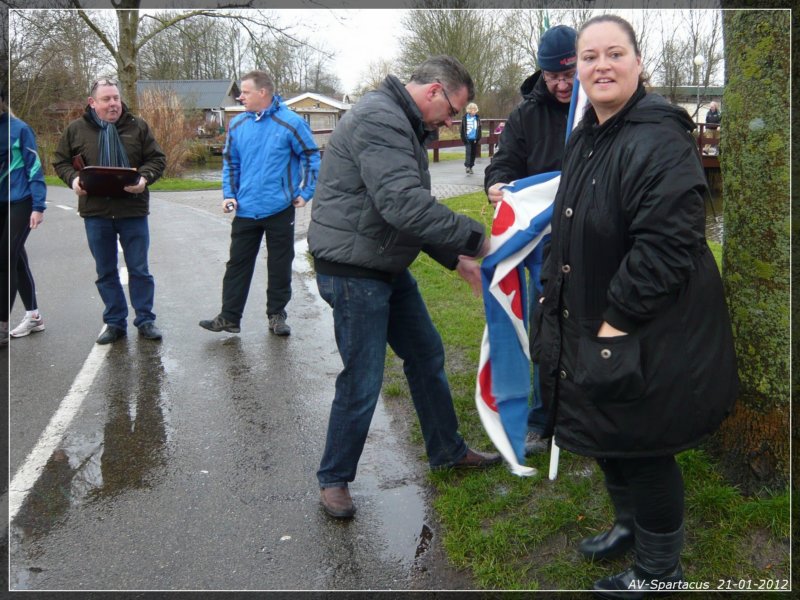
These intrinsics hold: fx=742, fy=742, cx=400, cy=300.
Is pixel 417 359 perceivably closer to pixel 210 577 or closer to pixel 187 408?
pixel 210 577

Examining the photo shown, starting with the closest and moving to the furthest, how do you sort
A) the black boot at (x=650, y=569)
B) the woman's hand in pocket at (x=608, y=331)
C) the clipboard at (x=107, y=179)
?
the woman's hand in pocket at (x=608, y=331), the black boot at (x=650, y=569), the clipboard at (x=107, y=179)

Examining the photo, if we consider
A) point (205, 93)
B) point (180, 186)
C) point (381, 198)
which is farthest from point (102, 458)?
point (205, 93)

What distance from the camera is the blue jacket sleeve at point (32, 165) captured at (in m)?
6.41

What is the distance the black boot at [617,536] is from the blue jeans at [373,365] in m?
1.00

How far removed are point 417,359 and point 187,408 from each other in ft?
6.44

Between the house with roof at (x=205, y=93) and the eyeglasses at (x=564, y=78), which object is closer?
the eyeglasses at (x=564, y=78)

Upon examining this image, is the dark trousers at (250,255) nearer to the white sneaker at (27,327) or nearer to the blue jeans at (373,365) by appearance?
the white sneaker at (27,327)

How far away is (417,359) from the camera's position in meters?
3.89

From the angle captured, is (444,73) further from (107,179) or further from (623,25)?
(107,179)

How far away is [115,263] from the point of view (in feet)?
21.1

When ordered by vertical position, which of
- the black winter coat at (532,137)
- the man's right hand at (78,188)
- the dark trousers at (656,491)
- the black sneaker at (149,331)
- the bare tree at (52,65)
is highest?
the bare tree at (52,65)

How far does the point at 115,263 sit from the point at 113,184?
2.32ft

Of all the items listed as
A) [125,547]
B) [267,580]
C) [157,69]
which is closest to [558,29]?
[267,580]

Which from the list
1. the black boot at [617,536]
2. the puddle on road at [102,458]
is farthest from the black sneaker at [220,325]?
the black boot at [617,536]
